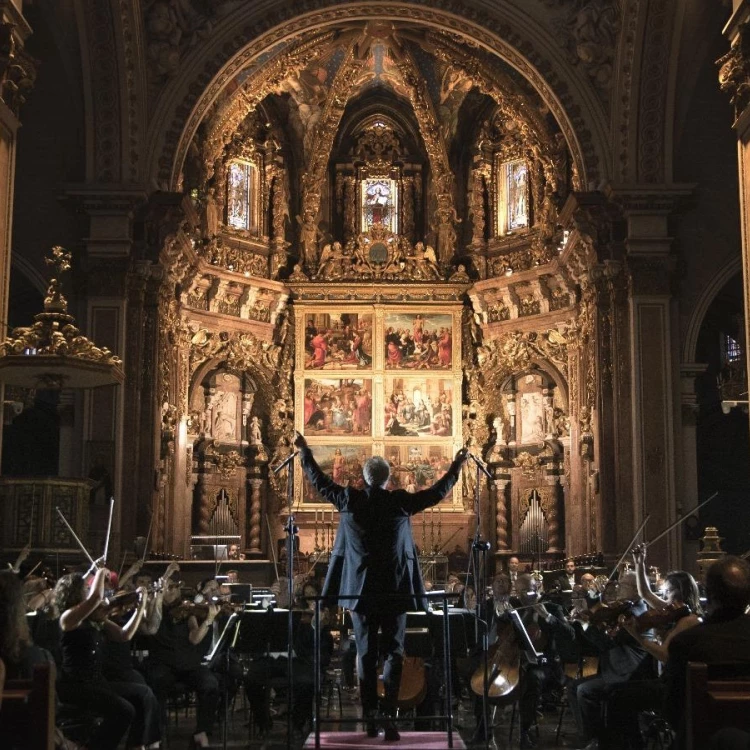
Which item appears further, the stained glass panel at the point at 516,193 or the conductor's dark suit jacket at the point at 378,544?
the stained glass panel at the point at 516,193

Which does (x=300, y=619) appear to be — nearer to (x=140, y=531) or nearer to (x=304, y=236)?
(x=140, y=531)

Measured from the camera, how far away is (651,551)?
1939cm

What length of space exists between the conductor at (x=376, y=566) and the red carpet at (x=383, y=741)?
17 centimetres

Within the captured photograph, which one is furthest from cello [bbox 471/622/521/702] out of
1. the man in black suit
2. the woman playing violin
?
the man in black suit

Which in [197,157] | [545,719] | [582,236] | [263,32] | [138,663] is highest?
[263,32]

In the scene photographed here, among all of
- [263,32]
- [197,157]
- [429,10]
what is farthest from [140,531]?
[429,10]

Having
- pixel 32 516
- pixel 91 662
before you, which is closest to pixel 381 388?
pixel 32 516

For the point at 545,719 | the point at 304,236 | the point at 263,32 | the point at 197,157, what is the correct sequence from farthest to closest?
the point at 304,236
the point at 197,157
the point at 263,32
the point at 545,719

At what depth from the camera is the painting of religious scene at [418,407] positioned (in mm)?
25641

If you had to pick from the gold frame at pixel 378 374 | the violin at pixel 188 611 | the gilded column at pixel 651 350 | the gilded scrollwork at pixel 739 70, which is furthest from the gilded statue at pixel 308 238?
the violin at pixel 188 611

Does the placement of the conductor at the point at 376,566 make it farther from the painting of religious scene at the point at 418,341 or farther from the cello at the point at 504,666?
the painting of religious scene at the point at 418,341

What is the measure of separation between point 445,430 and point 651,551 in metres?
6.99

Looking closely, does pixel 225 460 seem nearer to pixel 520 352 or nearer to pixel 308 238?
pixel 308 238

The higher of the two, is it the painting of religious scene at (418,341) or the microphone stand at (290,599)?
the painting of religious scene at (418,341)
